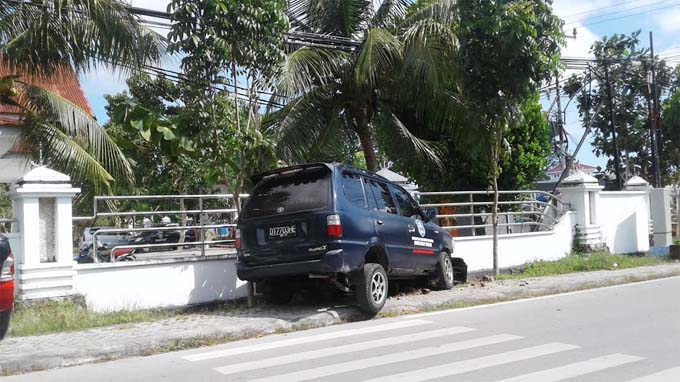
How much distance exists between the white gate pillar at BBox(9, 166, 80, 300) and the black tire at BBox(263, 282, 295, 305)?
2.77 meters

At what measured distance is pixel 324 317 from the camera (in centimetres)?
916

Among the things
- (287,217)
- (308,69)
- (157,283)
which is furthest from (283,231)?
(308,69)

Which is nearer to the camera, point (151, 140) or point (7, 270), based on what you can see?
point (7, 270)

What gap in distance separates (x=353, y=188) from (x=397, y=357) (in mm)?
3118

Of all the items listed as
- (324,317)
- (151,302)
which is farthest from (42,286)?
(324,317)

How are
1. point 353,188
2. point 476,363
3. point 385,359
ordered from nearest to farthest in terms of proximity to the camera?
point 476,363 → point 385,359 → point 353,188

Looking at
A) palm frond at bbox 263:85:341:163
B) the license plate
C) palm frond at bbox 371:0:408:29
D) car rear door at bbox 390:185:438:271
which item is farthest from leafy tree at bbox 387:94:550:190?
the license plate

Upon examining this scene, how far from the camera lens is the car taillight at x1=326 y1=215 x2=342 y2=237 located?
28.6 ft

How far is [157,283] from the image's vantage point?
9883 mm

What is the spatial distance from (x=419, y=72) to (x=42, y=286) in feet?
26.9

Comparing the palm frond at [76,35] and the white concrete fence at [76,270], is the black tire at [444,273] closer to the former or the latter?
the white concrete fence at [76,270]

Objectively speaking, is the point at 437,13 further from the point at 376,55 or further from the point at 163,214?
the point at 163,214

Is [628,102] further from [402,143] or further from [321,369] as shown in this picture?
[321,369]

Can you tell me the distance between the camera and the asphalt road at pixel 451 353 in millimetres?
6191
